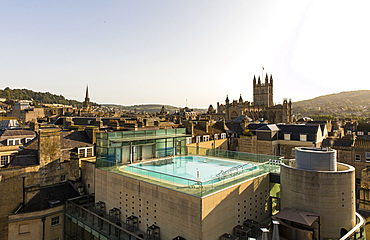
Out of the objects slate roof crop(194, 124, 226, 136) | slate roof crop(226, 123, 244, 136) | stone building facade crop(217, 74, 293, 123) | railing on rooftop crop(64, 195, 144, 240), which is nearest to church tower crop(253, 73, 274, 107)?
stone building facade crop(217, 74, 293, 123)

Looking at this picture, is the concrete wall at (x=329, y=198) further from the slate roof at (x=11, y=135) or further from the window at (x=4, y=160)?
the slate roof at (x=11, y=135)

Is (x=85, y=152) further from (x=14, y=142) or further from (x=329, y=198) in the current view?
(x=329, y=198)

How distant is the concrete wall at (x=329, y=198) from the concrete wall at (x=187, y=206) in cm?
314

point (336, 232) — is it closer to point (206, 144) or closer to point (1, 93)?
point (206, 144)

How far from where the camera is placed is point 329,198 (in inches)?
578

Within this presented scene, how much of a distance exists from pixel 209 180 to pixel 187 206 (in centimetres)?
190

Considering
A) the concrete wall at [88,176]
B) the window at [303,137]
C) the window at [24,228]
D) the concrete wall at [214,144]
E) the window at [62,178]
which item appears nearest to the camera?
the window at [24,228]

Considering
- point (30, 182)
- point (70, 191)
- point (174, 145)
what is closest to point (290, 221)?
point (174, 145)

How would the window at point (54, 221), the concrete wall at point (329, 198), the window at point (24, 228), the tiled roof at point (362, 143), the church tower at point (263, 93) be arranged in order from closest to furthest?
the concrete wall at point (329, 198)
the window at point (24, 228)
the window at point (54, 221)
the tiled roof at point (362, 143)
the church tower at point (263, 93)

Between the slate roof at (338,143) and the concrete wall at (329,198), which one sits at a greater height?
the slate roof at (338,143)

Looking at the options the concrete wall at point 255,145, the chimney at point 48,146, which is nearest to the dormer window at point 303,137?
the concrete wall at point 255,145

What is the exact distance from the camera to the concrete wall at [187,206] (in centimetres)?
1248

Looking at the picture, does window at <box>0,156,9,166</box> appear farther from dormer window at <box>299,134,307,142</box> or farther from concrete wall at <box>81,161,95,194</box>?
dormer window at <box>299,134,307,142</box>

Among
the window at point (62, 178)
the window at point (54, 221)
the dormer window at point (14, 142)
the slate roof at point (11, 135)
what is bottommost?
the window at point (54, 221)
